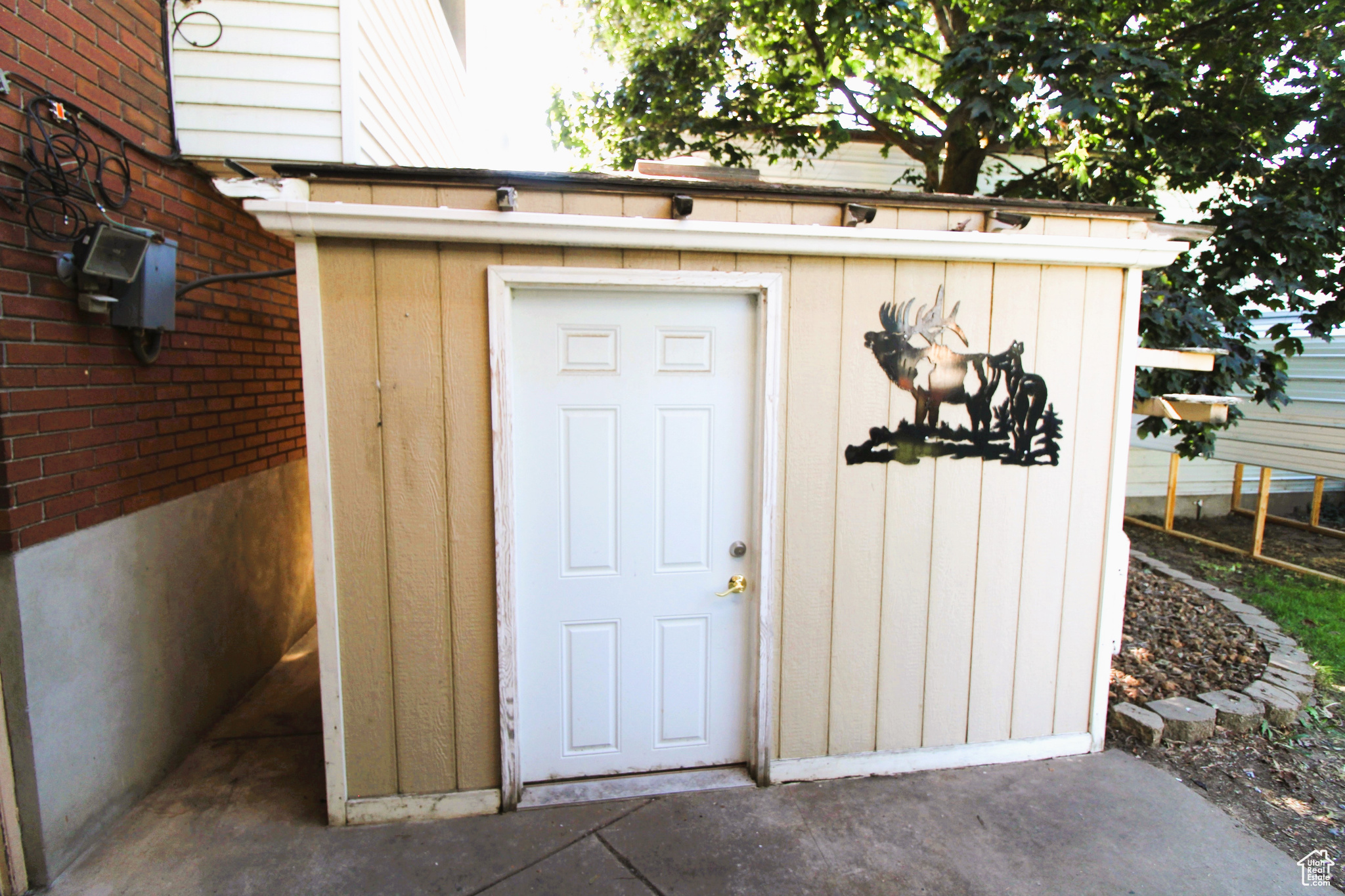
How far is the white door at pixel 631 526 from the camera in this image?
3057mm

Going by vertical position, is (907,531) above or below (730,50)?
below

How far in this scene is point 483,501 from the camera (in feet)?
9.82

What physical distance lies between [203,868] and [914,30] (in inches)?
283

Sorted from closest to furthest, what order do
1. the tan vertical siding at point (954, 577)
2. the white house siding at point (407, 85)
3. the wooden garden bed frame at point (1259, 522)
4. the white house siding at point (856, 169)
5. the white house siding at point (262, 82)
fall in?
the tan vertical siding at point (954, 577) < the white house siding at point (262, 82) < the white house siding at point (407, 85) < the wooden garden bed frame at point (1259, 522) < the white house siding at point (856, 169)

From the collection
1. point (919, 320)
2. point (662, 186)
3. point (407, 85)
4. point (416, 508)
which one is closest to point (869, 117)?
point (407, 85)

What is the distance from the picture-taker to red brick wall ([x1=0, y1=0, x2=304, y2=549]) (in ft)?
8.42

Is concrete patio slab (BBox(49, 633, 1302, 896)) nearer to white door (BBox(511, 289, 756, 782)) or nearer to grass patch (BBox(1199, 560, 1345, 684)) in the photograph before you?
white door (BBox(511, 289, 756, 782))

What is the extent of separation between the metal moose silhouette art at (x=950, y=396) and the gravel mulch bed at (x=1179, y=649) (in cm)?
201

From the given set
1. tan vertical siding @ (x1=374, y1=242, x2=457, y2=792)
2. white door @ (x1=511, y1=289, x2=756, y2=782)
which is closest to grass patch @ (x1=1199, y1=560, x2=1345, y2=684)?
white door @ (x1=511, y1=289, x2=756, y2=782)

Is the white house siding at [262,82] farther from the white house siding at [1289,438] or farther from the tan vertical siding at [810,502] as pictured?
the white house siding at [1289,438]

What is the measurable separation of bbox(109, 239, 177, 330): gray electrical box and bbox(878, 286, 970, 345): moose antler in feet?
10.8

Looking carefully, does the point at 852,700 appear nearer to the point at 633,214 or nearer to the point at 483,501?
the point at 483,501

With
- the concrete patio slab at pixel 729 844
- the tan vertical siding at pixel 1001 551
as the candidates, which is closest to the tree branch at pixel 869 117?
the tan vertical siding at pixel 1001 551

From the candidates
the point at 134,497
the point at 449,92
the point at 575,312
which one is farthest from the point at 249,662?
the point at 449,92
